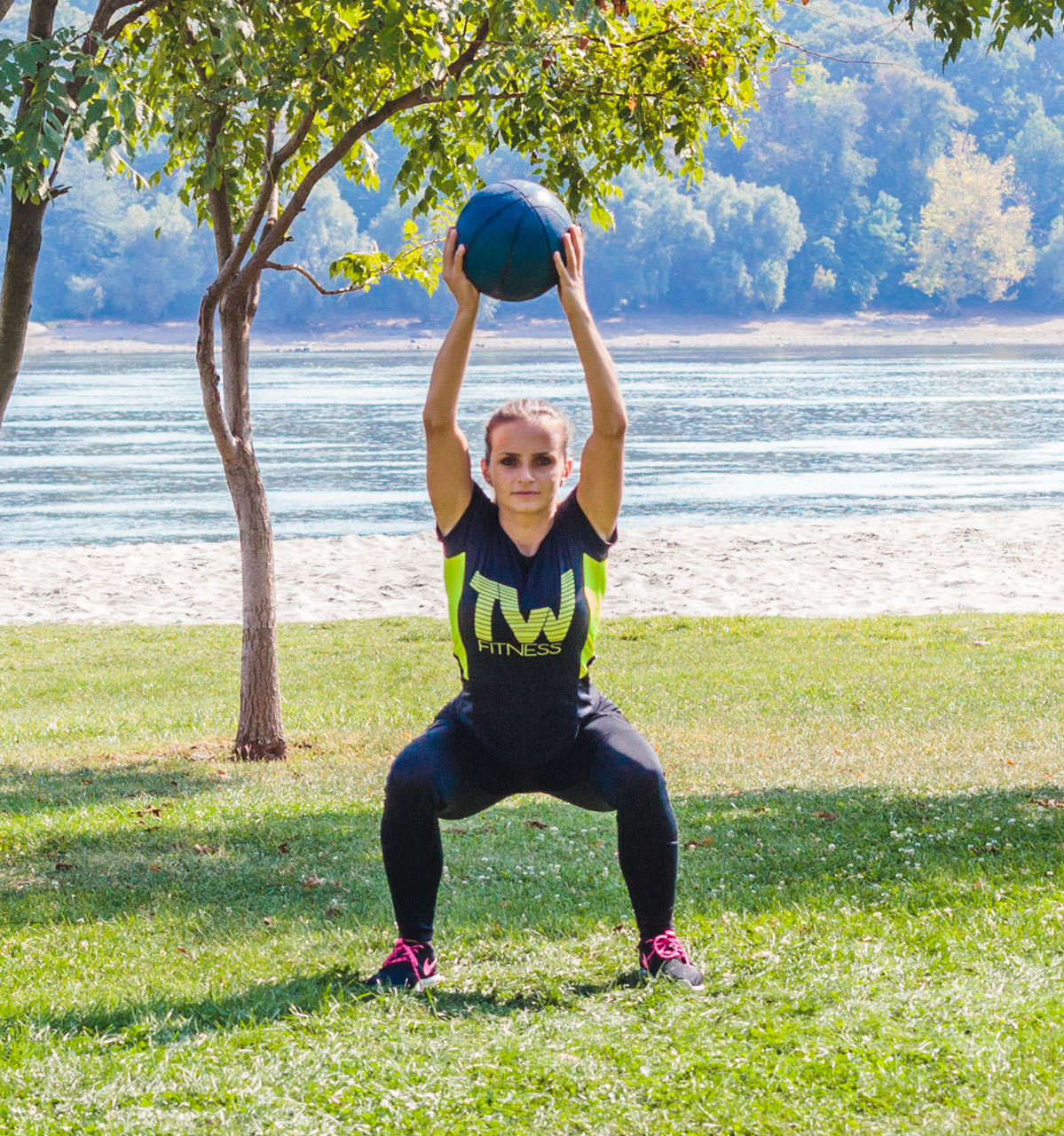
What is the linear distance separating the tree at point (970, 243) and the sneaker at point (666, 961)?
124371 mm

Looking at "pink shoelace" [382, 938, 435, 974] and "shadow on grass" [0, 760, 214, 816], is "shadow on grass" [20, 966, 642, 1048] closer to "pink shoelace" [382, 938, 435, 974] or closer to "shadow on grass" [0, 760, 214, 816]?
"pink shoelace" [382, 938, 435, 974]

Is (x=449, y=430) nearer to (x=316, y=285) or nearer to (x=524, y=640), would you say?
(x=524, y=640)

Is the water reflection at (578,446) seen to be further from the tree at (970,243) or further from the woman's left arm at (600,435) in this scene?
the tree at (970,243)

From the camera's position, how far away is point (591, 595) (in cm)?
461

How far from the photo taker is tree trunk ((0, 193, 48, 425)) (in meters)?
6.32

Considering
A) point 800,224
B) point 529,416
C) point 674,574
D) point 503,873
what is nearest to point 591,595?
point 529,416

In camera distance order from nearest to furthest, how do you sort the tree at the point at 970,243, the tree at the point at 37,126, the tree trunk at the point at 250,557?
the tree at the point at 37,126 < the tree trunk at the point at 250,557 < the tree at the point at 970,243

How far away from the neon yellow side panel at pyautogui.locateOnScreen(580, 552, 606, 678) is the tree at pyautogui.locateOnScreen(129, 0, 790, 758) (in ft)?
12.2

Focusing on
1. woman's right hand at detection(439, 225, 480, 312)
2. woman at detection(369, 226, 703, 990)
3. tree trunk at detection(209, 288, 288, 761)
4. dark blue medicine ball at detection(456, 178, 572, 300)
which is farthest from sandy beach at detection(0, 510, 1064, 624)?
woman at detection(369, 226, 703, 990)

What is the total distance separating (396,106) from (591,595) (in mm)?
5094

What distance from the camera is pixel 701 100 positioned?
9086 mm

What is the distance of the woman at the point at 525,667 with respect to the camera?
4.46 m

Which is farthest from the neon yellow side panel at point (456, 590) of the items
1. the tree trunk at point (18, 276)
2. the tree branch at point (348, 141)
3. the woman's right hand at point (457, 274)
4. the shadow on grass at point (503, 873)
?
the tree branch at point (348, 141)

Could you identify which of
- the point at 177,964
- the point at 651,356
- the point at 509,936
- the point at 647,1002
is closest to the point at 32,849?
the point at 177,964
